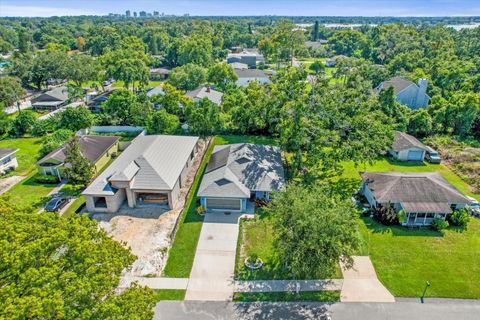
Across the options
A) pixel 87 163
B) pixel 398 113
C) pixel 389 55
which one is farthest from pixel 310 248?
pixel 389 55

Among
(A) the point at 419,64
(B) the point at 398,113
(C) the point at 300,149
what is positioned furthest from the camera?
(A) the point at 419,64

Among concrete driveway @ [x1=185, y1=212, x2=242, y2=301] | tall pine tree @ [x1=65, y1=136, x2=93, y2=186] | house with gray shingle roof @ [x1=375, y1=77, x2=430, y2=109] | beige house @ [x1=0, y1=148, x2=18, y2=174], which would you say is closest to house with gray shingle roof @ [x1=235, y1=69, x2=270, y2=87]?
house with gray shingle roof @ [x1=375, y1=77, x2=430, y2=109]

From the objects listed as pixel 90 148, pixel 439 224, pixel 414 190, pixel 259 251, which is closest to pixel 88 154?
pixel 90 148

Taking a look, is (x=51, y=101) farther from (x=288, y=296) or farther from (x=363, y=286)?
(x=363, y=286)

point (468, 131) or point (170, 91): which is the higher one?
point (170, 91)

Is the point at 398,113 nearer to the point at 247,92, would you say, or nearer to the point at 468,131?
the point at 468,131

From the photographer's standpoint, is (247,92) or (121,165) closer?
(121,165)

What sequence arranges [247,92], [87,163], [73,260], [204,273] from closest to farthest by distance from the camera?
[73,260] < [204,273] < [87,163] < [247,92]
